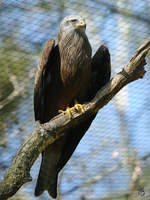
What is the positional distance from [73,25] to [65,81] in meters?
0.75

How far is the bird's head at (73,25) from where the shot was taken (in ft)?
15.1

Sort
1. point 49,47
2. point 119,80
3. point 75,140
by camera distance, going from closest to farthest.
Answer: point 119,80 → point 49,47 → point 75,140

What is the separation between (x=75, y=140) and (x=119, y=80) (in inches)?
45.9

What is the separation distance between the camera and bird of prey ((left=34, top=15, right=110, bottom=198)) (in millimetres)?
4309

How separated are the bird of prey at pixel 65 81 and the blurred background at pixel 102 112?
1.27 metres

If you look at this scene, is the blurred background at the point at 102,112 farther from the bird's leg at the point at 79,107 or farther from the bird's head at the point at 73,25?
the bird's leg at the point at 79,107

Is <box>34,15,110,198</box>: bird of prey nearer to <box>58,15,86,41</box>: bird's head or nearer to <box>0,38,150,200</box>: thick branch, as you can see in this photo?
<box>58,15,86,41</box>: bird's head

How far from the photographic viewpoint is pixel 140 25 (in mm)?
6184

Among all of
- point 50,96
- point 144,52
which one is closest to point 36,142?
point 50,96

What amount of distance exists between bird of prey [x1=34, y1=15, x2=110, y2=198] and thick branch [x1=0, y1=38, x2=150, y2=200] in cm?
52

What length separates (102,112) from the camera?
6531 mm

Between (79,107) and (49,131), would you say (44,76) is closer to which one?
(79,107)

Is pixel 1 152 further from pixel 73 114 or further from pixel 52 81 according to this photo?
pixel 73 114

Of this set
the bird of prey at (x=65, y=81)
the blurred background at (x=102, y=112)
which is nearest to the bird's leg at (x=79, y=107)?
the bird of prey at (x=65, y=81)
